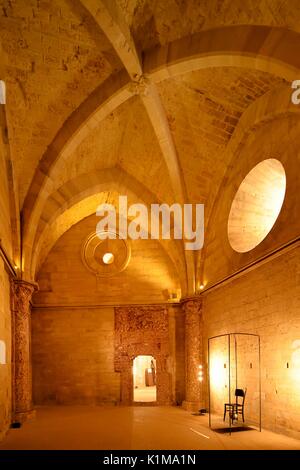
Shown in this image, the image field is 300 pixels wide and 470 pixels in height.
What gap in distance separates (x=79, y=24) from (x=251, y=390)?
745cm

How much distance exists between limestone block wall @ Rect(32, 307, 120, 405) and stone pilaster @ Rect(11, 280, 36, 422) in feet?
10.8

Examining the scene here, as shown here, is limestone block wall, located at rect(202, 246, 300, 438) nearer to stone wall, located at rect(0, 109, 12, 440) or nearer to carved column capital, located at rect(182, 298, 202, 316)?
carved column capital, located at rect(182, 298, 202, 316)

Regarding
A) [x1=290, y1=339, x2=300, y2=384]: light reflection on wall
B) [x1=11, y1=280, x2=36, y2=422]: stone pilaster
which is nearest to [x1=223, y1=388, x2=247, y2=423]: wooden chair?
[x1=290, y1=339, x2=300, y2=384]: light reflection on wall

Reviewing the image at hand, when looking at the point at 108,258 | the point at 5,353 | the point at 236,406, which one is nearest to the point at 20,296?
the point at 5,353

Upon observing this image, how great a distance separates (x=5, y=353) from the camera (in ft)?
29.9

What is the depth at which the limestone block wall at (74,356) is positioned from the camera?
46.1ft

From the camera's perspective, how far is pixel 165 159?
10938 millimetres

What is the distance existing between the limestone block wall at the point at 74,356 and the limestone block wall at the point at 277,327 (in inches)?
231

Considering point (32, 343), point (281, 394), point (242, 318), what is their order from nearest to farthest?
point (281, 394) < point (242, 318) < point (32, 343)

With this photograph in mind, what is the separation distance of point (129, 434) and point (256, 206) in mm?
5378

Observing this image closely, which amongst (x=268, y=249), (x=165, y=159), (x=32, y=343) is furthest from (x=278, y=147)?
(x=32, y=343)

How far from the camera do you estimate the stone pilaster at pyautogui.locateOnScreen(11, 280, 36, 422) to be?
10.3 metres

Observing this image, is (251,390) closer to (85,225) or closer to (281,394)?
(281,394)

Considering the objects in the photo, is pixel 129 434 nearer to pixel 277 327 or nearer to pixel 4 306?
pixel 277 327
